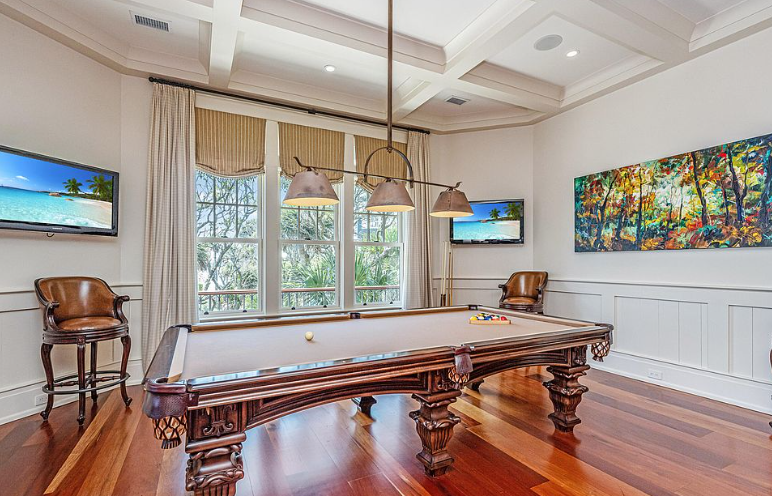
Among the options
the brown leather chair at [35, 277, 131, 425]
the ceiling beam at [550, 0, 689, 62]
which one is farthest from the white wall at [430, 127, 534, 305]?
the brown leather chair at [35, 277, 131, 425]

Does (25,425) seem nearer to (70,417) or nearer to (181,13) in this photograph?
(70,417)

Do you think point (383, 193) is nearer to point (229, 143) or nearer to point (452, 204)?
point (452, 204)

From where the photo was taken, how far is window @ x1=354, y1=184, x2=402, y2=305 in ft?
16.6

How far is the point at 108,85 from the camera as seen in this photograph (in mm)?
3711

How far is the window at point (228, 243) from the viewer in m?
4.23

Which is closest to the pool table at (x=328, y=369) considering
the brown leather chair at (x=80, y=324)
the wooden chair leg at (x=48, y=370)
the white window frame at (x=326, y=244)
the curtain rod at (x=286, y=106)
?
the brown leather chair at (x=80, y=324)

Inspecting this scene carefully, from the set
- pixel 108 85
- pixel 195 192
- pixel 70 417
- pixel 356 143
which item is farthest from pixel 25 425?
pixel 356 143

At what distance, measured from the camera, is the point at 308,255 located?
15.6ft

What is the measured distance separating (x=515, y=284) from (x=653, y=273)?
4.90 feet

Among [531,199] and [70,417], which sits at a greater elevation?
[531,199]

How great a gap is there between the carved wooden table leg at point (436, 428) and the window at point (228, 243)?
288 centimetres

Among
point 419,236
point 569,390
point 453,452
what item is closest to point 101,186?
point 419,236

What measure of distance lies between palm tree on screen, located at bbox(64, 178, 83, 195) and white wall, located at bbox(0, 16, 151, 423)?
29 centimetres

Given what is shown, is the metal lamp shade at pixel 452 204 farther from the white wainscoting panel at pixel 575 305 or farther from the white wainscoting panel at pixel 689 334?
the white wainscoting panel at pixel 575 305
